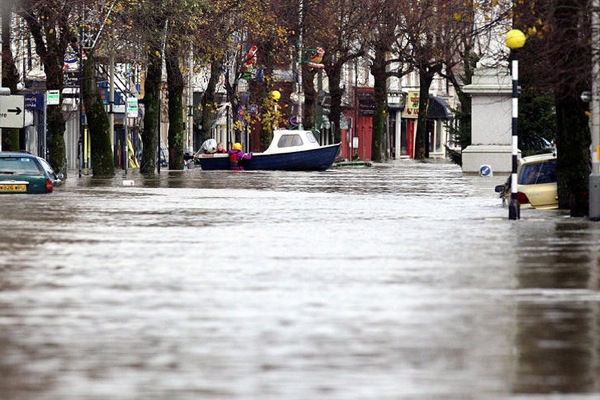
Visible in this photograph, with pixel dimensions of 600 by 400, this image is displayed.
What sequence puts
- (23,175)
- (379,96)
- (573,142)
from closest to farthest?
1. (573,142)
2. (23,175)
3. (379,96)

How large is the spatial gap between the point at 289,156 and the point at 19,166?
33.5 m

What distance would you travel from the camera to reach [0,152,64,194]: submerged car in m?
43.3

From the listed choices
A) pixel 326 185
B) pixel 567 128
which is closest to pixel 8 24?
pixel 326 185

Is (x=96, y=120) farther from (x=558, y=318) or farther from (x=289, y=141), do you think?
(x=558, y=318)

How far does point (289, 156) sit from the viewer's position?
7706cm

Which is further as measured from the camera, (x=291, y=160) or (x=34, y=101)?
(x=291, y=160)

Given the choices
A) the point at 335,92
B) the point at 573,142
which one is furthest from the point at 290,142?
the point at 573,142

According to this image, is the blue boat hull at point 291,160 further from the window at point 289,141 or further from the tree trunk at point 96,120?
the tree trunk at point 96,120

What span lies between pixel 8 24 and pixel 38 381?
4592 centimetres

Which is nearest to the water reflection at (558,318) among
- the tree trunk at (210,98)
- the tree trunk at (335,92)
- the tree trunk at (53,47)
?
the tree trunk at (53,47)

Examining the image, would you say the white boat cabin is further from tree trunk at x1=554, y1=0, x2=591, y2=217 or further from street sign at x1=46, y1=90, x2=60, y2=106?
tree trunk at x1=554, y1=0, x2=591, y2=217

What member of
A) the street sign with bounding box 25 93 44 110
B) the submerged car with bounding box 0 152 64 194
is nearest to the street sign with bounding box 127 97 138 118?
the street sign with bounding box 25 93 44 110

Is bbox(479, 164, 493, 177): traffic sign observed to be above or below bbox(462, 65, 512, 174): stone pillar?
below

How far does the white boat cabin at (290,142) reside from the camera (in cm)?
7775
